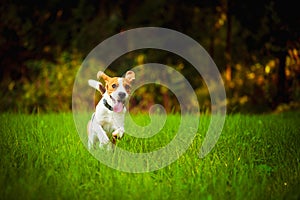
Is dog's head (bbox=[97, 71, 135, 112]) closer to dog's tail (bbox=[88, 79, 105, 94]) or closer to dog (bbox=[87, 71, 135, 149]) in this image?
dog (bbox=[87, 71, 135, 149])

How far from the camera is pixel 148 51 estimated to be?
13.4 m

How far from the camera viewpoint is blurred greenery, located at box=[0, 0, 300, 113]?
34.2 feet

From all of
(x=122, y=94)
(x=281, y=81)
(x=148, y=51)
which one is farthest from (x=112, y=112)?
(x=148, y=51)

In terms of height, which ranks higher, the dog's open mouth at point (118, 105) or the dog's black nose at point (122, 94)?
the dog's black nose at point (122, 94)

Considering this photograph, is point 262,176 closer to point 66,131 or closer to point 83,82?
point 66,131

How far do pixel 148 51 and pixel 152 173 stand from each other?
9.62 m

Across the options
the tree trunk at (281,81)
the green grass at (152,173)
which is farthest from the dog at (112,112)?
the tree trunk at (281,81)

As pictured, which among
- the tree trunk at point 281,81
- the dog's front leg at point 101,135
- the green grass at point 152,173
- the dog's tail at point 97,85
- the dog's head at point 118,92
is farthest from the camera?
the tree trunk at point 281,81

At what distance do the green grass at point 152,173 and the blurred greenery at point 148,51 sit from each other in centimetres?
521

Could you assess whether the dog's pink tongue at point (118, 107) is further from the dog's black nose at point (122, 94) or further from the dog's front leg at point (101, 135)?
the dog's front leg at point (101, 135)

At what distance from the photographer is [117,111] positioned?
15.7 ft

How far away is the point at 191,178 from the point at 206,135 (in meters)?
1.68

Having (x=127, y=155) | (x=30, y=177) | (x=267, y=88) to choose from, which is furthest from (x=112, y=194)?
(x=267, y=88)

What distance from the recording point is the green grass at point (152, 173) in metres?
3.45
